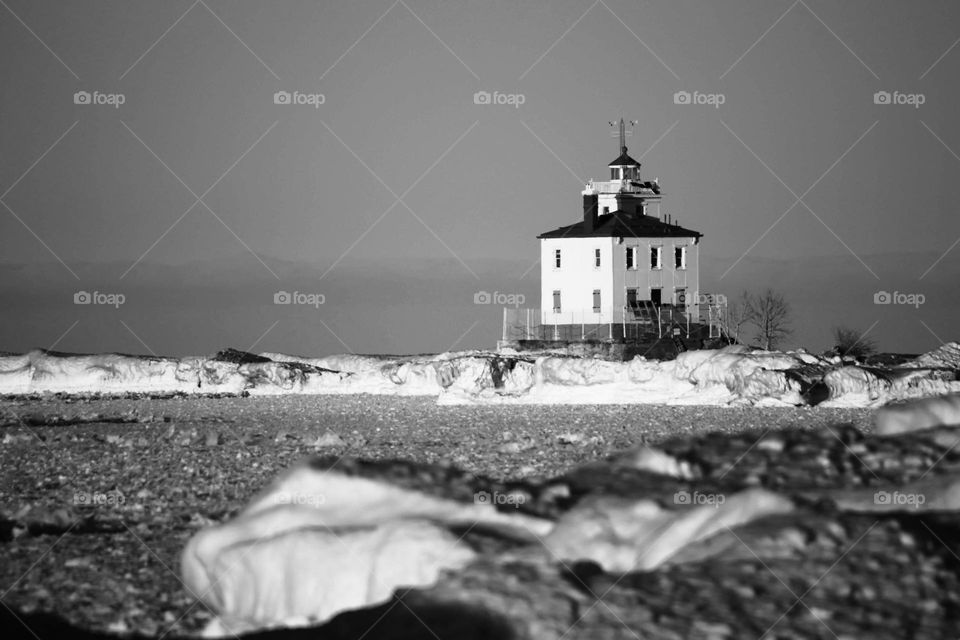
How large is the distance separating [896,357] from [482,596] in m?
35.2

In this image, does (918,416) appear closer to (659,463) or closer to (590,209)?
(659,463)

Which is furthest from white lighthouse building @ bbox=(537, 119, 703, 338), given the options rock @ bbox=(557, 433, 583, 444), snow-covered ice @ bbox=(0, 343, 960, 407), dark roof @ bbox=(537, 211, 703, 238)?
rock @ bbox=(557, 433, 583, 444)

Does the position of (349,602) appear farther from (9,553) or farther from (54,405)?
(54,405)

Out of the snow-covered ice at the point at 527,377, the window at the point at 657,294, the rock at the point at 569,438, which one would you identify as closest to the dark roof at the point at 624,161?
the window at the point at 657,294

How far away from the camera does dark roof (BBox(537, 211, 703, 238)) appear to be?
5006 centimetres

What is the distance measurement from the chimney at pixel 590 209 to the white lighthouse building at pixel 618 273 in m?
0.14

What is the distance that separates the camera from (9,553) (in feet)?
28.9

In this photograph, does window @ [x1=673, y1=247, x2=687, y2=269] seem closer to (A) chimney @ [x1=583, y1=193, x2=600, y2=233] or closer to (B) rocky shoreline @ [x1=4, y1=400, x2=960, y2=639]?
(A) chimney @ [x1=583, y1=193, x2=600, y2=233]

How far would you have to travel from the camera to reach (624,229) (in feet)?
165

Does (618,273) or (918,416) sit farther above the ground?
(618,273)

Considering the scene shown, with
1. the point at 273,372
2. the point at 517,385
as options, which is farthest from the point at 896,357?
the point at 273,372

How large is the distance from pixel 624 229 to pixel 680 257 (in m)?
2.81

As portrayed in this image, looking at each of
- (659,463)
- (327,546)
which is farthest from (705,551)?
(327,546)

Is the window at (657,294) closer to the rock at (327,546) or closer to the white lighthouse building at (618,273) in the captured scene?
the white lighthouse building at (618,273)
